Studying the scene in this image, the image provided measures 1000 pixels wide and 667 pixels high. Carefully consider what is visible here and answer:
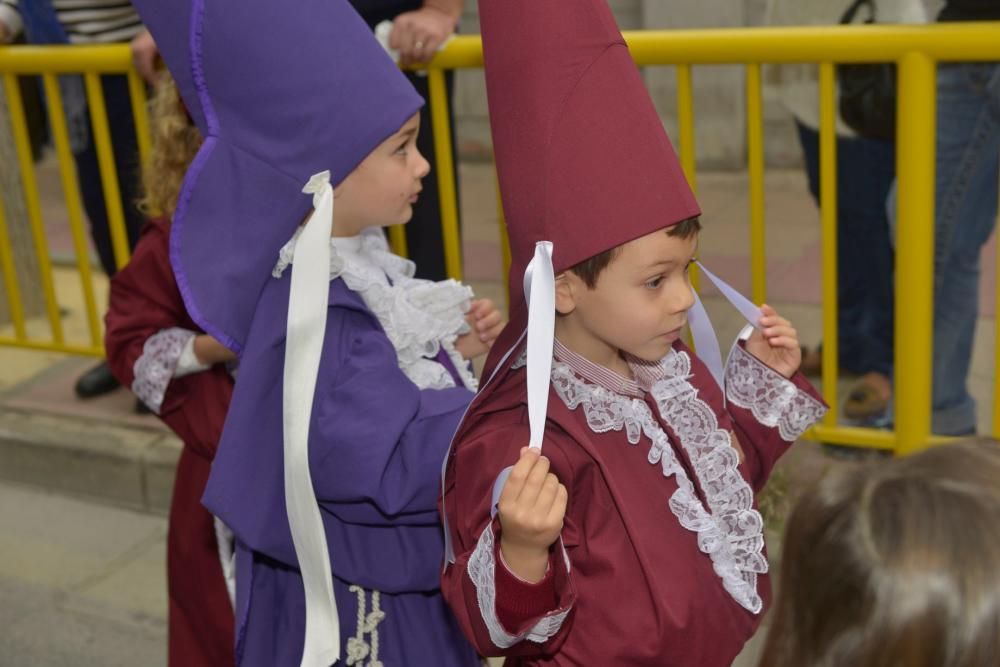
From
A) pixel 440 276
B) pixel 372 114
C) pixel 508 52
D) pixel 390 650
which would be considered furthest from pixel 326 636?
pixel 440 276

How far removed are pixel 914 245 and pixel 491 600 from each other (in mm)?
1580

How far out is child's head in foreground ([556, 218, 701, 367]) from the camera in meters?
1.83

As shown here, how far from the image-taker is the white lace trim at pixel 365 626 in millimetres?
2271

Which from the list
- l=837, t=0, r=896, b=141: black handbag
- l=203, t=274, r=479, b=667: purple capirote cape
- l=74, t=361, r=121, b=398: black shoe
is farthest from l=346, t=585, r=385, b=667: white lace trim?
l=74, t=361, r=121, b=398: black shoe

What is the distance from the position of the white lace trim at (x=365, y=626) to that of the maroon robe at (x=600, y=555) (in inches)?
14.8

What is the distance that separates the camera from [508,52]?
184cm

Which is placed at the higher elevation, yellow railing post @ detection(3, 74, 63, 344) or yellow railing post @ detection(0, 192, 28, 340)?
yellow railing post @ detection(3, 74, 63, 344)

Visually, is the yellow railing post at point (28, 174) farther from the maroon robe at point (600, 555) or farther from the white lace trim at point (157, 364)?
the maroon robe at point (600, 555)

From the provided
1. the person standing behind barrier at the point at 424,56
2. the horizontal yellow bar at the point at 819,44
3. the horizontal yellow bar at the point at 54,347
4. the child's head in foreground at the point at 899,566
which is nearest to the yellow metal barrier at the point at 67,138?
the horizontal yellow bar at the point at 54,347

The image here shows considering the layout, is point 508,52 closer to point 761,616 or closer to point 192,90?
point 192,90

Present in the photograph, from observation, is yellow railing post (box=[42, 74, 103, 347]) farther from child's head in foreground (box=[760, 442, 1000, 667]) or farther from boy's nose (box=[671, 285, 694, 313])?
child's head in foreground (box=[760, 442, 1000, 667])

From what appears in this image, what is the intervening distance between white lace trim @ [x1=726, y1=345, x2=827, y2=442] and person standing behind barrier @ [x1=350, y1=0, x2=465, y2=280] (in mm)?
1486

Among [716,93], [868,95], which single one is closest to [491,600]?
[868,95]

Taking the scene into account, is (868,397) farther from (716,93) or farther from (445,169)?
(716,93)
